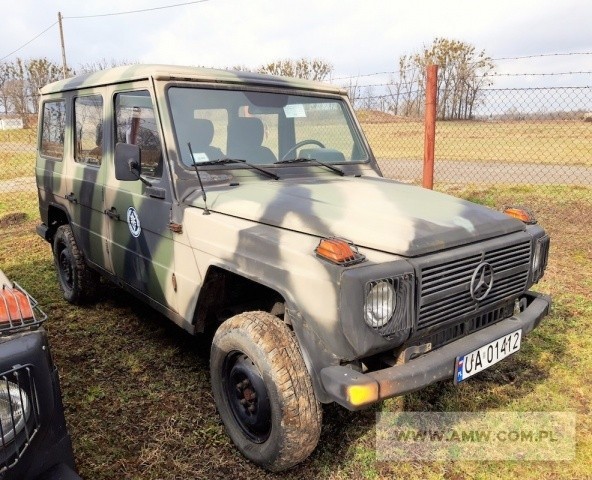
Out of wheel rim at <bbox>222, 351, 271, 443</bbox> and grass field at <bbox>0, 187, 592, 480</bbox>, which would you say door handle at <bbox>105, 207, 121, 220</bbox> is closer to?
grass field at <bbox>0, 187, 592, 480</bbox>

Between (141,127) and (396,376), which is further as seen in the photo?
(141,127)

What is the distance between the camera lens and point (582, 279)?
5227 mm

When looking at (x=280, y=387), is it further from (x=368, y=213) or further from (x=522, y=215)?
(x=522, y=215)

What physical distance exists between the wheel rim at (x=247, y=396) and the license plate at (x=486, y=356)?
91cm

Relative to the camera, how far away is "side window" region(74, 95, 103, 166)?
3.91 m

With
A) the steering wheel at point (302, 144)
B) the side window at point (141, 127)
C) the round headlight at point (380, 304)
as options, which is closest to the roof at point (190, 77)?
the side window at point (141, 127)

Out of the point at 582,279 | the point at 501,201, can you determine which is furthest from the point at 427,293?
the point at 501,201

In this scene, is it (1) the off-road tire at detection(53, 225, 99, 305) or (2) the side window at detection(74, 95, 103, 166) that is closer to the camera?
(2) the side window at detection(74, 95, 103, 166)

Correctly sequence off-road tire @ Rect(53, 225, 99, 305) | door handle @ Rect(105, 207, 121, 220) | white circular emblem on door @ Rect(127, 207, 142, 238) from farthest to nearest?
off-road tire @ Rect(53, 225, 99, 305), door handle @ Rect(105, 207, 121, 220), white circular emblem on door @ Rect(127, 207, 142, 238)

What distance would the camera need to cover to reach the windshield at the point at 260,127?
10.5ft

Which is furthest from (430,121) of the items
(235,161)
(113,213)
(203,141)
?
(113,213)

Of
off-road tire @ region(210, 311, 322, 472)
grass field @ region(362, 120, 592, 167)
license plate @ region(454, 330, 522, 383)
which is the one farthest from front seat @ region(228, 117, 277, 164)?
grass field @ region(362, 120, 592, 167)

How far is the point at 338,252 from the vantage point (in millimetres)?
2121

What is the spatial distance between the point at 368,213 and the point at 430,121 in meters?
3.54
